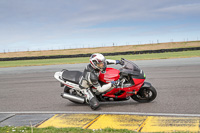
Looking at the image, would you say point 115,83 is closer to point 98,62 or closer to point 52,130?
point 98,62

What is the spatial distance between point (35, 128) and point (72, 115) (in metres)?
1.24

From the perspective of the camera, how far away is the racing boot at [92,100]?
21.4ft

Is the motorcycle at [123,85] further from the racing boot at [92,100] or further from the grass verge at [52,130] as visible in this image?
the grass verge at [52,130]

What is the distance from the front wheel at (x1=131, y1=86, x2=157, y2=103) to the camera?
6.89 meters

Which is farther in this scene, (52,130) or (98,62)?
(98,62)

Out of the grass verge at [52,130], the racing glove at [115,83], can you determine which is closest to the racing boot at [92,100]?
the racing glove at [115,83]

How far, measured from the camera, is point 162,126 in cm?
498

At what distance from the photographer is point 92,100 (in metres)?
6.67

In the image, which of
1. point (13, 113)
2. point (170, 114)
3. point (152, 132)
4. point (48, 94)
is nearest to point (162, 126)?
point (152, 132)

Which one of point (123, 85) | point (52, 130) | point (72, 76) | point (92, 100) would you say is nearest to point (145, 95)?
point (123, 85)

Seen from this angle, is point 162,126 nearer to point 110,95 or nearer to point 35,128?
point 110,95

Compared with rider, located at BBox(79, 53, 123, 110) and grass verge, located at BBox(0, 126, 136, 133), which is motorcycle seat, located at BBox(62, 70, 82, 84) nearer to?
rider, located at BBox(79, 53, 123, 110)

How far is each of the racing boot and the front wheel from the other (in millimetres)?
1187

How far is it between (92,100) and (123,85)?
93 centimetres
